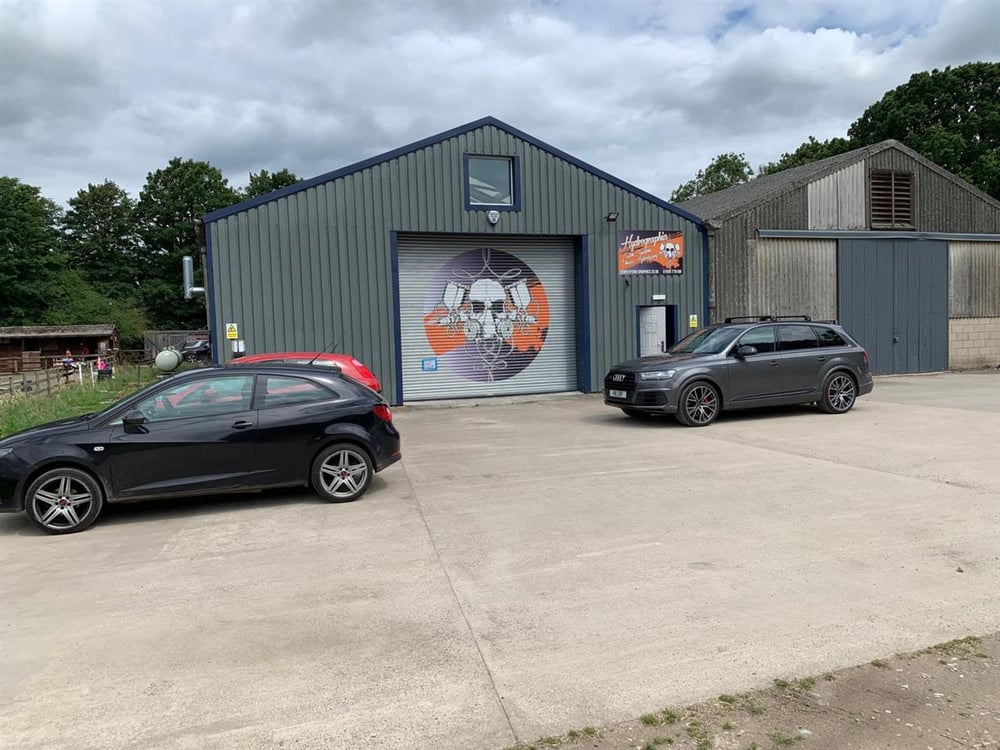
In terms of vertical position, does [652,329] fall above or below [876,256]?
below

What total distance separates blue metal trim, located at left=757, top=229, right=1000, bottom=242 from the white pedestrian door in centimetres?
370

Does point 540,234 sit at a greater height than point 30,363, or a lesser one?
greater

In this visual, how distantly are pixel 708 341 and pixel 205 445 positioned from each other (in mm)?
8724

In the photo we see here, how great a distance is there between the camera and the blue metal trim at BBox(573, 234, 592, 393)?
17531 mm

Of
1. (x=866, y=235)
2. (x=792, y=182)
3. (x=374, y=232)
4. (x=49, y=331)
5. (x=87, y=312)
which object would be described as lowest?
(x=49, y=331)

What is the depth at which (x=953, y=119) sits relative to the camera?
3884cm

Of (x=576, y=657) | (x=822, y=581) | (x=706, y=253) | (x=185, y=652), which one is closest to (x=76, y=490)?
(x=185, y=652)

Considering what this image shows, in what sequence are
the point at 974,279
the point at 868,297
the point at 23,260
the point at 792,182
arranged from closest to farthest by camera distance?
1. the point at 792,182
2. the point at 868,297
3. the point at 974,279
4. the point at 23,260

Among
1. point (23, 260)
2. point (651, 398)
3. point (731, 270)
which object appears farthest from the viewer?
point (23, 260)

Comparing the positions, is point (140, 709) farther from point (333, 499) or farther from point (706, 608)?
point (333, 499)

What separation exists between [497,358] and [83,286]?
57.8 metres

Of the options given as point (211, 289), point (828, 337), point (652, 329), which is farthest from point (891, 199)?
point (211, 289)

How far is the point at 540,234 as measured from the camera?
17109 mm

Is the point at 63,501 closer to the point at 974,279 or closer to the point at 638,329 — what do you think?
the point at 638,329
